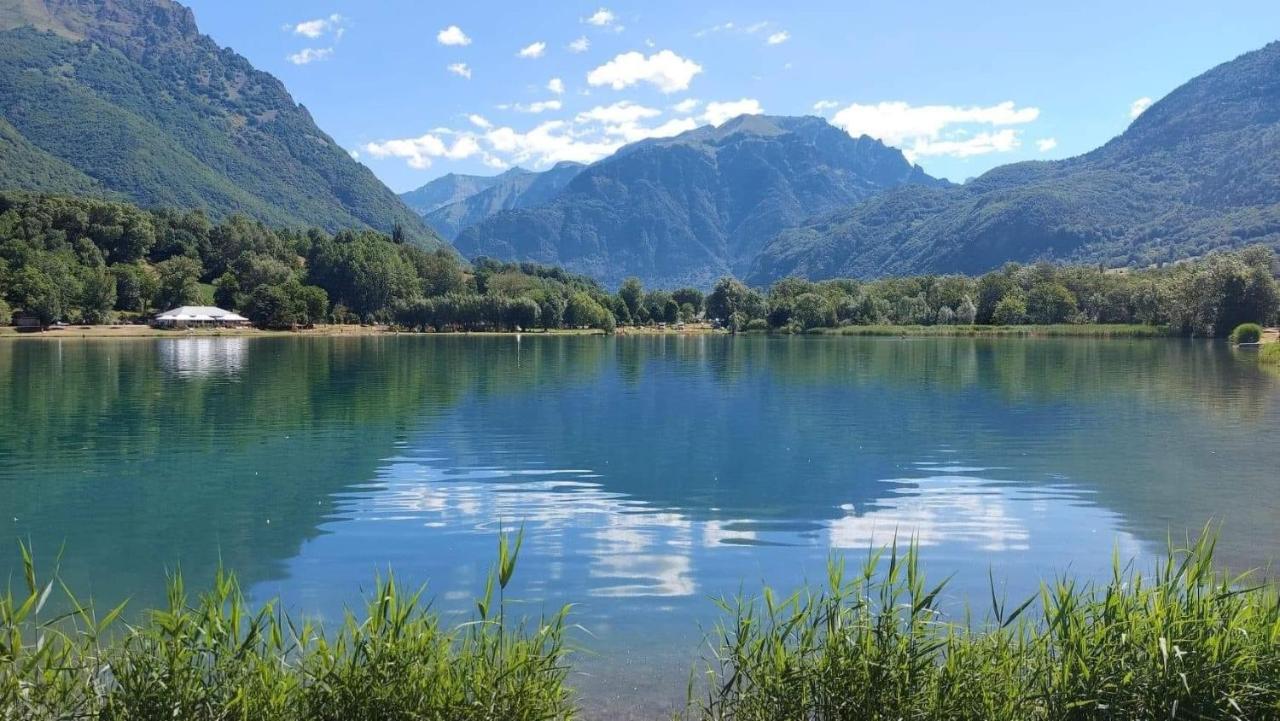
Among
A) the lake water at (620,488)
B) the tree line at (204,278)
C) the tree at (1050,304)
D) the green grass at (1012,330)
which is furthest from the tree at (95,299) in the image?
the tree at (1050,304)

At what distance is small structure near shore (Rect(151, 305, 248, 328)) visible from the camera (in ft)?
487

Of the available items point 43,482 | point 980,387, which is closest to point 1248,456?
point 980,387

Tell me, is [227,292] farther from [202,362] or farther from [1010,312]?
[1010,312]

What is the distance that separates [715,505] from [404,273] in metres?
181

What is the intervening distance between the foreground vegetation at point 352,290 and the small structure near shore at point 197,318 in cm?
542

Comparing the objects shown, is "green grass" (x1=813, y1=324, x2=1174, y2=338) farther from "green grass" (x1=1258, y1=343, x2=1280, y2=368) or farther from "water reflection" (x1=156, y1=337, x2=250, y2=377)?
"water reflection" (x1=156, y1=337, x2=250, y2=377)

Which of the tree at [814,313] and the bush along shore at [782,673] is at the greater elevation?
the tree at [814,313]

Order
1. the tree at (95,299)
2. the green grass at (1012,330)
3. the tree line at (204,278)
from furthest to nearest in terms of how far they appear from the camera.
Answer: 1. the tree line at (204,278)
2. the tree at (95,299)
3. the green grass at (1012,330)

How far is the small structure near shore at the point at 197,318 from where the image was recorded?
148375 millimetres

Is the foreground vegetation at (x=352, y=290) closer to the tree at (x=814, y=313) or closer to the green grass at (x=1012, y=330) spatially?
the tree at (x=814, y=313)

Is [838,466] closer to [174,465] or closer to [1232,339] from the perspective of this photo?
[174,465]

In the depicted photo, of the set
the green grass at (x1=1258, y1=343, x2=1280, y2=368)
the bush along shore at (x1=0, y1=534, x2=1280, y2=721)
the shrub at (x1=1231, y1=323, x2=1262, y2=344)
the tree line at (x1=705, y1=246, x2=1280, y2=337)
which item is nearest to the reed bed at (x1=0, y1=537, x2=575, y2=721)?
the bush along shore at (x1=0, y1=534, x2=1280, y2=721)

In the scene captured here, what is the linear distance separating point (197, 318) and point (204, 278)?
3867 cm

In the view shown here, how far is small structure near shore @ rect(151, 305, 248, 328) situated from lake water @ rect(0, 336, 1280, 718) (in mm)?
112467
